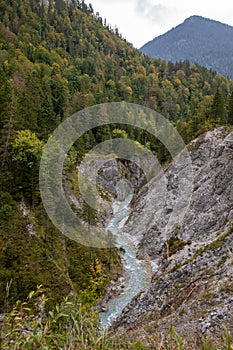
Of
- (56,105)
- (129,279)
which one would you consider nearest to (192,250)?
(129,279)

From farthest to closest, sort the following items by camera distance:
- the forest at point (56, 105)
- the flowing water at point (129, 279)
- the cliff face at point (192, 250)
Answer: the forest at point (56, 105) → the flowing water at point (129, 279) → the cliff face at point (192, 250)

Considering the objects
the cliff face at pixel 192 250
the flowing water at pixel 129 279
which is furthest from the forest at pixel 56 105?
the cliff face at pixel 192 250

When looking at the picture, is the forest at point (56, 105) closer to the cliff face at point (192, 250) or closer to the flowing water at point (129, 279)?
the flowing water at point (129, 279)

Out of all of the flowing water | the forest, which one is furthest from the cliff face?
the forest

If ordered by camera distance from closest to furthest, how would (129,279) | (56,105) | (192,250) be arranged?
(192,250), (129,279), (56,105)

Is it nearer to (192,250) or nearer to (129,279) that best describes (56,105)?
(129,279)

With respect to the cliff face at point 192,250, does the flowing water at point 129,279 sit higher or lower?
lower

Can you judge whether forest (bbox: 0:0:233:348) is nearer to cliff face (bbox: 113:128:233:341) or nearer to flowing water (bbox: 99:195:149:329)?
flowing water (bbox: 99:195:149:329)
